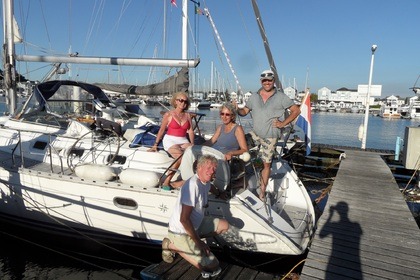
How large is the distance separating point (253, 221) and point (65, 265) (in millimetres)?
3996

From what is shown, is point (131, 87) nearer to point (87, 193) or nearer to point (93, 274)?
point (87, 193)

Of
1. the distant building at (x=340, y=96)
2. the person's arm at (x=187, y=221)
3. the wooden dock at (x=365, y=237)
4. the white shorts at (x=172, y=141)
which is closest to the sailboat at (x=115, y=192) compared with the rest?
the white shorts at (x=172, y=141)

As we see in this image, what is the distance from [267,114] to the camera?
19.1 feet

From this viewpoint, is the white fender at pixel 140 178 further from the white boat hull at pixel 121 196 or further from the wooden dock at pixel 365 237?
the wooden dock at pixel 365 237

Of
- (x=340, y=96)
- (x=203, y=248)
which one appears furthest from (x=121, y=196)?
(x=340, y=96)

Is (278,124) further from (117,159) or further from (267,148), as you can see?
(117,159)

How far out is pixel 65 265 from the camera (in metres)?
6.74

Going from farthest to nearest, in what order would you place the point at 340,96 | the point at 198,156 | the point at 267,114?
the point at 340,96
the point at 267,114
the point at 198,156

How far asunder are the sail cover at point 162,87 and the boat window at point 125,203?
12.9 ft

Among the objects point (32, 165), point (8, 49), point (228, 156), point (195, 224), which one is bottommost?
point (195, 224)

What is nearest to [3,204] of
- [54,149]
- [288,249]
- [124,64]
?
[54,149]

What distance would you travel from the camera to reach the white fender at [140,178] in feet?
18.5

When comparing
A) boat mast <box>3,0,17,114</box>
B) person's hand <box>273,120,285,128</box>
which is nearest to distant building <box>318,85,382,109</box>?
boat mast <box>3,0,17,114</box>

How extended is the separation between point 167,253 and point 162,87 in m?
5.65
